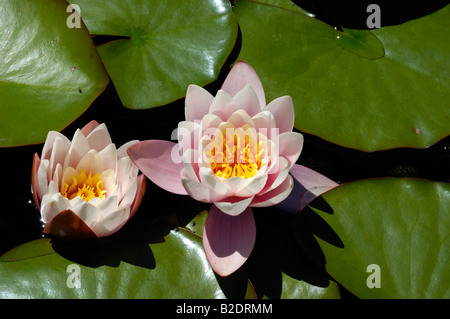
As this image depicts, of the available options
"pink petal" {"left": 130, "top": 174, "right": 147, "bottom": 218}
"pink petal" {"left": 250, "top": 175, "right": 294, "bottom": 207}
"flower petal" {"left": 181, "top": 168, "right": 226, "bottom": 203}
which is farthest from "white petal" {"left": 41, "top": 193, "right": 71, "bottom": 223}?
"pink petal" {"left": 250, "top": 175, "right": 294, "bottom": 207}

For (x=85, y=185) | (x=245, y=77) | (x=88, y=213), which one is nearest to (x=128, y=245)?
(x=88, y=213)

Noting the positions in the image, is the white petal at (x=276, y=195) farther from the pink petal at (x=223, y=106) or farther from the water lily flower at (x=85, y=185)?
the water lily flower at (x=85, y=185)

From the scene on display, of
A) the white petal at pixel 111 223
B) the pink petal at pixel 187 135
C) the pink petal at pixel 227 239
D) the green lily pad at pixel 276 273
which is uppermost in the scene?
the pink petal at pixel 187 135

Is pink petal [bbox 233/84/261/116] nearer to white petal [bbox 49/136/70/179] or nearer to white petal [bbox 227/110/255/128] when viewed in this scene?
white petal [bbox 227/110/255/128]

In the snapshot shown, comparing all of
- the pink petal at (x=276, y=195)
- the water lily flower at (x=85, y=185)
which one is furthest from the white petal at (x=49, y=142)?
the pink petal at (x=276, y=195)

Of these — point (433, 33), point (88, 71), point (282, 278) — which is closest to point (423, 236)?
point (282, 278)

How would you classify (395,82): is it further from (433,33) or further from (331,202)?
(331,202)
